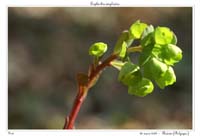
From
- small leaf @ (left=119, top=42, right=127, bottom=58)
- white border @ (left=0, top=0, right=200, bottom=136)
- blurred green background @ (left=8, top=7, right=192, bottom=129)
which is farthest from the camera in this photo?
blurred green background @ (left=8, top=7, right=192, bottom=129)

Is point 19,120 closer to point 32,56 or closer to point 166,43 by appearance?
point 32,56

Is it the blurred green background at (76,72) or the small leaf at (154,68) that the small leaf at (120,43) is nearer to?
the small leaf at (154,68)

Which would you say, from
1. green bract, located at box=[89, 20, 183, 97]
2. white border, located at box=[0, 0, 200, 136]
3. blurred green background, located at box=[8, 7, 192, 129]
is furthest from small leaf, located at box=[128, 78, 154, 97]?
blurred green background, located at box=[8, 7, 192, 129]

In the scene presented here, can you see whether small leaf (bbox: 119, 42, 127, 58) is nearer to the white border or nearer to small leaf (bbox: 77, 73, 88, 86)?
small leaf (bbox: 77, 73, 88, 86)

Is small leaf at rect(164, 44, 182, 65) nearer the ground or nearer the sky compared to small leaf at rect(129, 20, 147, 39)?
nearer the ground

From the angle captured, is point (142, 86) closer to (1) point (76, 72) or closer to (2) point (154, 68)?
(2) point (154, 68)

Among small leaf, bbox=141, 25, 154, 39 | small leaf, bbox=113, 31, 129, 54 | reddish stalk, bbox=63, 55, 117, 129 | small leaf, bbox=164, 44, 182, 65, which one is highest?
small leaf, bbox=141, 25, 154, 39

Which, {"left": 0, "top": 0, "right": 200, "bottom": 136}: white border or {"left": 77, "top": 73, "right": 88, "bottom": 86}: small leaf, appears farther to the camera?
{"left": 0, "top": 0, "right": 200, "bottom": 136}: white border
